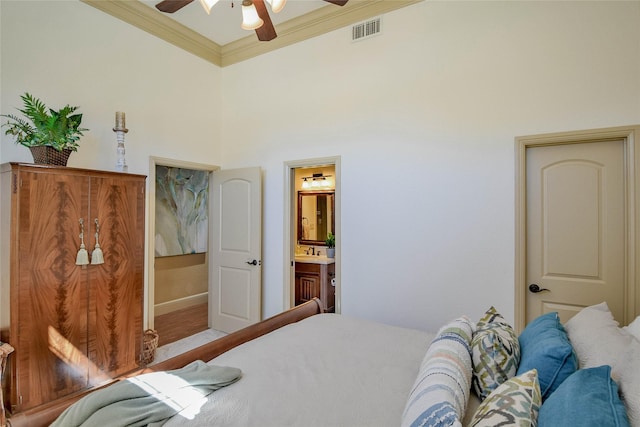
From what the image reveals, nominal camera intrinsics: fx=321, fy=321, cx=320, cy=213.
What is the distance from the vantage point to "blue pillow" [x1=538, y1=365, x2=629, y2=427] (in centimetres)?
74

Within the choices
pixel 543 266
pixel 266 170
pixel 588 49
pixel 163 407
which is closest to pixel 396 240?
pixel 543 266

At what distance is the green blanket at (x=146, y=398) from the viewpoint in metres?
1.12

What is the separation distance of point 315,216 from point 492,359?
3907mm

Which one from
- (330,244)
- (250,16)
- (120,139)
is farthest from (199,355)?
(330,244)

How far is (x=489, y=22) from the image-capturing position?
102 inches

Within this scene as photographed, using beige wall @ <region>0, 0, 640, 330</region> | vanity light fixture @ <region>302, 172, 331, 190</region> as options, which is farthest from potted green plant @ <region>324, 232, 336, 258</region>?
beige wall @ <region>0, 0, 640, 330</region>

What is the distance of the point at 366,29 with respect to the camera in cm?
313

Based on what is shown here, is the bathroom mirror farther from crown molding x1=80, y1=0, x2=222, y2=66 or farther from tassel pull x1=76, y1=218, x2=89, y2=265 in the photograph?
tassel pull x1=76, y1=218, x2=89, y2=265

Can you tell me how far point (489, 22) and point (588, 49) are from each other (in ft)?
2.40

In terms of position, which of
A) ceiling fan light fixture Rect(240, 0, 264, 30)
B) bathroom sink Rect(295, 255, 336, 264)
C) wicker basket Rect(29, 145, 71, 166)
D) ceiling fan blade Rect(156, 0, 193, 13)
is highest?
ceiling fan blade Rect(156, 0, 193, 13)

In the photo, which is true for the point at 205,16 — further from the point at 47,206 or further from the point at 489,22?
the point at 489,22

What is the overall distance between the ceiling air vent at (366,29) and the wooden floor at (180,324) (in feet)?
12.5

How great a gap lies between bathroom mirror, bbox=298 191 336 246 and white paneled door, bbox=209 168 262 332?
145 centimetres

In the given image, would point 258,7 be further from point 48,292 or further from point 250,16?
point 48,292
